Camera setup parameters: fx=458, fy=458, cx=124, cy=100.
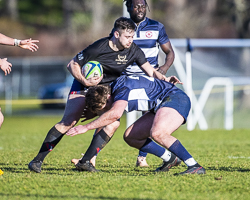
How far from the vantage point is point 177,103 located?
5.36 metres

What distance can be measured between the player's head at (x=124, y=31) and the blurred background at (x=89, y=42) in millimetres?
6746

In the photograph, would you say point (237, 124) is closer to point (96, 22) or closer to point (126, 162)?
point (126, 162)

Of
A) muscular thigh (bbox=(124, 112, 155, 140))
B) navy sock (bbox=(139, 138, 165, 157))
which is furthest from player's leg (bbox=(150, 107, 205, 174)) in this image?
navy sock (bbox=(139, 138, 165, 157))

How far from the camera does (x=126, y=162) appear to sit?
6715 millimetres

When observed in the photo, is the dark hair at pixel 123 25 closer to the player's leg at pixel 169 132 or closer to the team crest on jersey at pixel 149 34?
the player's leg at pixel 169 132

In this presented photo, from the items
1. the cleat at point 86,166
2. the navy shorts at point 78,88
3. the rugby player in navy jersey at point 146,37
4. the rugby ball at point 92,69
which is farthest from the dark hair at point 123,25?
the cleat at point 86,166

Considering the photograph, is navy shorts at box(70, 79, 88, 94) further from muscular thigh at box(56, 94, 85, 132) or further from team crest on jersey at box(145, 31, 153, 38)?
team crest on jersey at box(145, 31, 153, 38)

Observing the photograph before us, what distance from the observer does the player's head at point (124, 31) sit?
5590mm

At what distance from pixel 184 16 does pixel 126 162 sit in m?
24.5

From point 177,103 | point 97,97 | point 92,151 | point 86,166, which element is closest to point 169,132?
point 177,103

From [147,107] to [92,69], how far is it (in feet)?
2.84

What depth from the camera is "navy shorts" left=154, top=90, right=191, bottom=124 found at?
5.32 metres

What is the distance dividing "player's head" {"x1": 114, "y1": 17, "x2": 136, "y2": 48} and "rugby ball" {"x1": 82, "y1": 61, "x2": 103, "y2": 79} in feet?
1.35

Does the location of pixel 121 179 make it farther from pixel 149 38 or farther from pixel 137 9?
pixel 137 9
